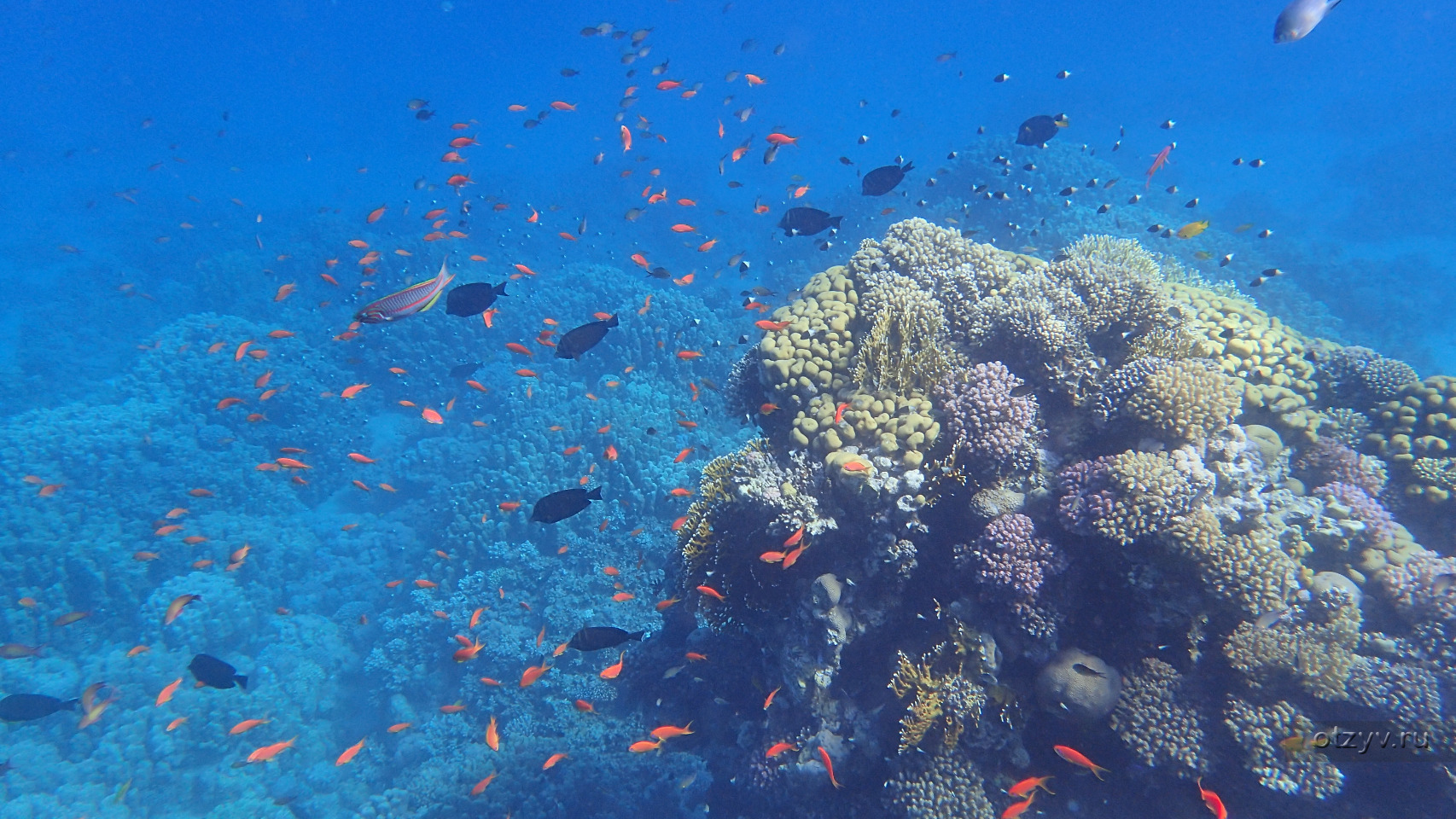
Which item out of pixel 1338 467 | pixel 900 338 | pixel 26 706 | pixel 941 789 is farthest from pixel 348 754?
pixel 1338 467

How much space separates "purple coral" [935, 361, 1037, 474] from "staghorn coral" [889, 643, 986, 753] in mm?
1529

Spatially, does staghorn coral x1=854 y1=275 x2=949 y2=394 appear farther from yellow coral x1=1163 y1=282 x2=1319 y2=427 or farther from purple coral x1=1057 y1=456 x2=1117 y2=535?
yellow coral x1=1163 y1=282 x2=1319 y2=427

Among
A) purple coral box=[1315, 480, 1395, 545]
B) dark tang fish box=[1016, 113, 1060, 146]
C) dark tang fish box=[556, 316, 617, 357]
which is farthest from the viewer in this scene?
dark tang fish box=[1016, 113, 1060, 146]

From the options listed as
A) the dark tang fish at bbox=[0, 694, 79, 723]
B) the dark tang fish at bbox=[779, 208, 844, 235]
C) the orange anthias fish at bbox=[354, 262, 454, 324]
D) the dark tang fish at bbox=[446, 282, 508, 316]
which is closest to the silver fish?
the dark tang fish at bbox=[779, 208, 844, 235]

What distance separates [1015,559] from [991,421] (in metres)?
1.13

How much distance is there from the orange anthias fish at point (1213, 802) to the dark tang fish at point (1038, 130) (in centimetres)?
773

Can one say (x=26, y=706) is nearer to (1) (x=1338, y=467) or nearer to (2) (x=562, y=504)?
(2) (x=562, y=504)

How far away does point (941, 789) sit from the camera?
4.07 meters

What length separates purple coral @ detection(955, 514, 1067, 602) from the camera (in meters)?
3.97

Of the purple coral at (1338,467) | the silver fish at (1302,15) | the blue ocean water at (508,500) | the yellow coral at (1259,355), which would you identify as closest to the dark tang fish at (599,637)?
the blue ocean water at (508,500)

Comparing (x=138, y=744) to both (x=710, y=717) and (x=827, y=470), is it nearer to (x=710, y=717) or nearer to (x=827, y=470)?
(x=710, y=717)

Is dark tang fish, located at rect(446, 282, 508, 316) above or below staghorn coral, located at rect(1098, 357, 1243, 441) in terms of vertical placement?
above

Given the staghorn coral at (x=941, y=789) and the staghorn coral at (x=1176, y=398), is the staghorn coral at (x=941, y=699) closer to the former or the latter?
the staghorn coral at (x=941, y=789)

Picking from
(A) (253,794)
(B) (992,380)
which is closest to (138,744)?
(A) (253,794)
